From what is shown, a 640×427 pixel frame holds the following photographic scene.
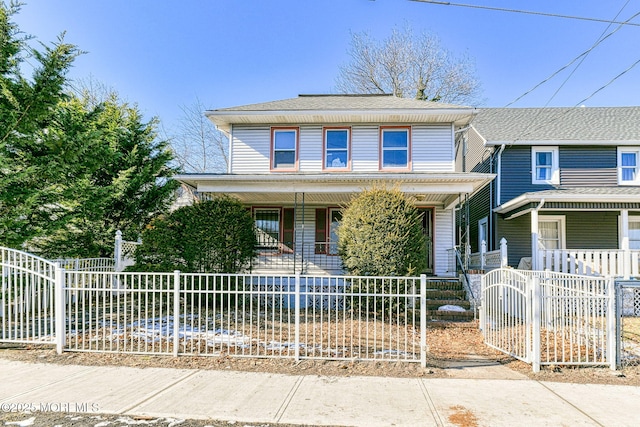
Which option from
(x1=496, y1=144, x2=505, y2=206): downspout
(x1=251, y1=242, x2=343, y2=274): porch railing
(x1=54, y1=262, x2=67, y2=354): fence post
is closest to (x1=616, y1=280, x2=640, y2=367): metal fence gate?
(x1=496, y1=144, x2=505, y2=206): downspout

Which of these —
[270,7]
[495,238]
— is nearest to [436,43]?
[495,238]

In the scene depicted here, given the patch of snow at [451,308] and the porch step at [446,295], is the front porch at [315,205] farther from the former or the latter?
the patch of snow at [451,308]

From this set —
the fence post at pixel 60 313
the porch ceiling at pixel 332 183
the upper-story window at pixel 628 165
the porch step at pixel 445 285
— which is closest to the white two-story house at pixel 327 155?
the porch ceiling at pixel 332 183

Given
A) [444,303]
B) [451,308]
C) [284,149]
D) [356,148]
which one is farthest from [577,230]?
[284,149]

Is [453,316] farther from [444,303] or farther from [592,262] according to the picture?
[592,262]

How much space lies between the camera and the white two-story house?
1318 cm

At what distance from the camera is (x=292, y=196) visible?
13414mm

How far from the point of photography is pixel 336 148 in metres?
13.8

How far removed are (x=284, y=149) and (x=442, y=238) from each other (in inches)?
262

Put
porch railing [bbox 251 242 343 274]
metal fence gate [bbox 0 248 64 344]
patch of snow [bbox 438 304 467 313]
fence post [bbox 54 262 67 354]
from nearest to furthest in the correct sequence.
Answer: fence post [bbox 54 262 67 354]
metal fence gate [bbox 0 248 64 344]
patch of snow [bbox 438 304 467 313]
porch railing [bbox 251 242 343 274]

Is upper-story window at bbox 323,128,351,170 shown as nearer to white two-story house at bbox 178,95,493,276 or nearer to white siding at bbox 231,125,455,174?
white two-story house at bbox 178,95,493,276

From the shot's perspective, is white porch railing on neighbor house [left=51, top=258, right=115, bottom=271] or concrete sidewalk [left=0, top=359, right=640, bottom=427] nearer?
concrete sidewalk [left=0, top=359, right=640, bottom=427]

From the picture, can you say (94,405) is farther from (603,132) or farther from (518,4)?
(603,132)

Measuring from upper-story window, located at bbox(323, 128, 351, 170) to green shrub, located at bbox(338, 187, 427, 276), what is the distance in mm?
5079
